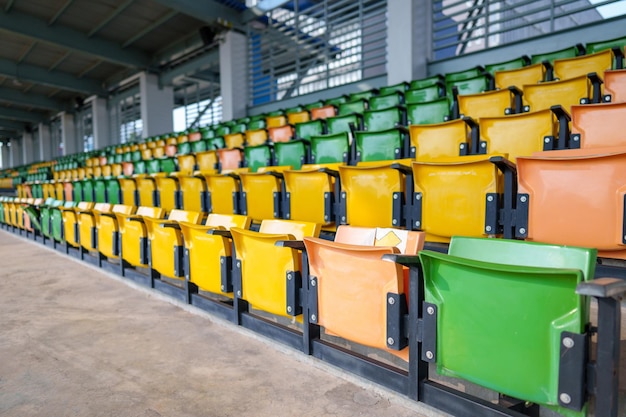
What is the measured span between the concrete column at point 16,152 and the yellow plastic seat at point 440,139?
21.4m

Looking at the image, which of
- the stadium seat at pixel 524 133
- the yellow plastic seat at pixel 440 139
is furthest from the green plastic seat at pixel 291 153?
the stadium seat at pixel 524 133

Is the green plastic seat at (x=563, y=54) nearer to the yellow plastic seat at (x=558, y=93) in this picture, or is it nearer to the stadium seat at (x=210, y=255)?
the yellow plastic seat at (x=558, y=93)

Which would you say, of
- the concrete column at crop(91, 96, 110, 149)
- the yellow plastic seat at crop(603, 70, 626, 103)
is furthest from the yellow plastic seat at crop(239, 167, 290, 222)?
the concrete column at crop(91, 96, 110, 149)

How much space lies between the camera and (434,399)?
0.97 meters

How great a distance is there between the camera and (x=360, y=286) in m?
1.11

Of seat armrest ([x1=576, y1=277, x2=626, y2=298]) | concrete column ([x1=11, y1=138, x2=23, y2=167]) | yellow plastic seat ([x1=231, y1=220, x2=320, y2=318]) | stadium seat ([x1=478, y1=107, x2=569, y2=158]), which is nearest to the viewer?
seat armrest ([x1=576, y1=277, x2=626, y2=298])

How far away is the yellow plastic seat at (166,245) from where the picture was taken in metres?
1.86

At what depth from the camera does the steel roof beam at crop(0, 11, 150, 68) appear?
Answer: 7445 millimetres

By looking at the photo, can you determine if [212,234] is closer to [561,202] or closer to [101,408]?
[101,408]

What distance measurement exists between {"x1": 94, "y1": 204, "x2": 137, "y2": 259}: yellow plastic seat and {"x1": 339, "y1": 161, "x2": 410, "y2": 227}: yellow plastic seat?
52.4 inches

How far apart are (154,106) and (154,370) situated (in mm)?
9830

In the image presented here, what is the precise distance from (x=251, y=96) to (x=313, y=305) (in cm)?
Answer: 666

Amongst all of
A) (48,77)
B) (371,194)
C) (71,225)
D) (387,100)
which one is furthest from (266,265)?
(48,77)

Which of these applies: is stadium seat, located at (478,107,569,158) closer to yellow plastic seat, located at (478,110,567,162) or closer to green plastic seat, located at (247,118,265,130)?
yellow plastic seat, located at (478,110,567,162)
